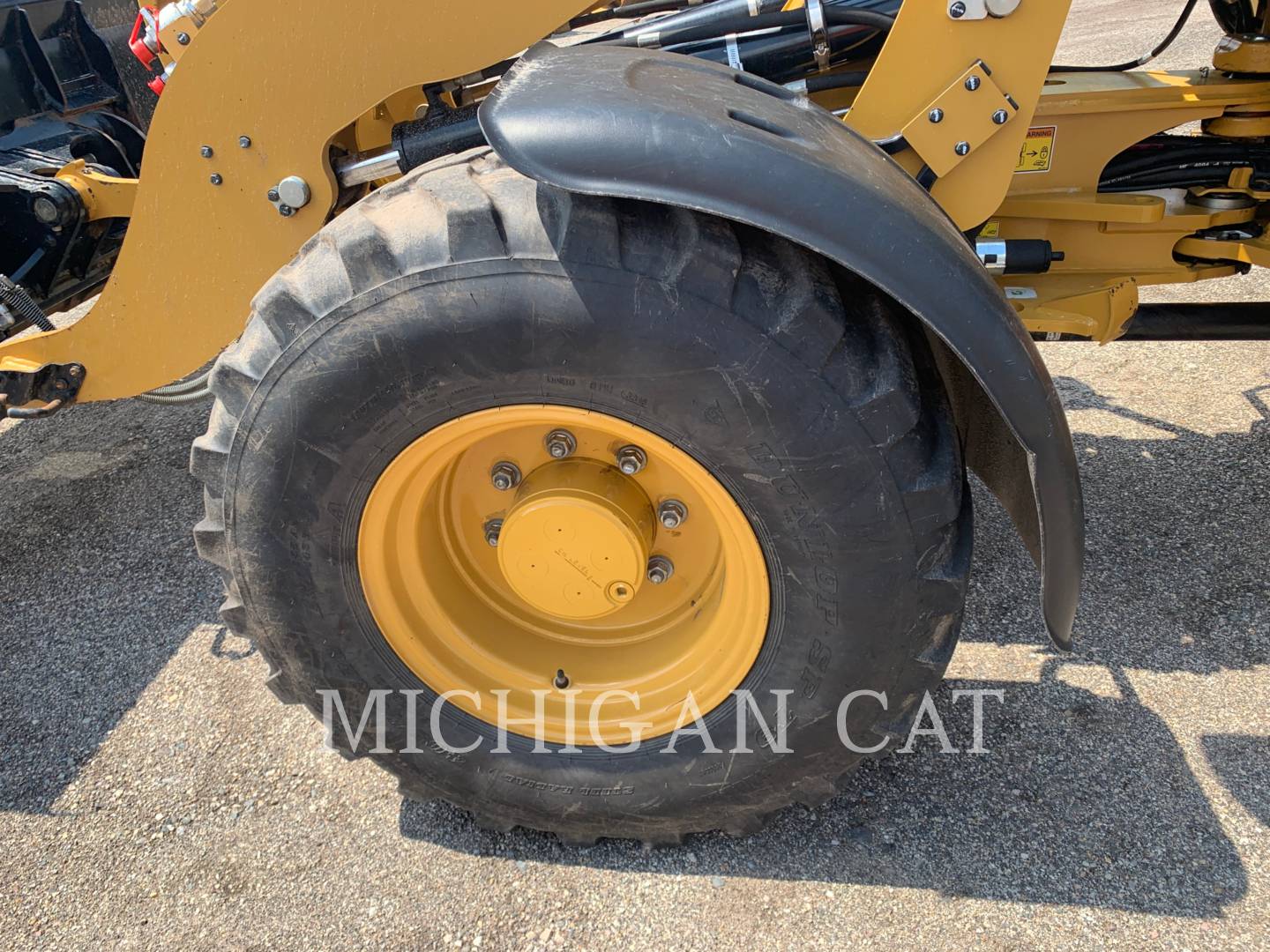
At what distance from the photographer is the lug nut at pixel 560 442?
189 centimetres

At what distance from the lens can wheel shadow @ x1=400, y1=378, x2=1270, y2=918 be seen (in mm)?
1957

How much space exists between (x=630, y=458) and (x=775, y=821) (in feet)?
2.99

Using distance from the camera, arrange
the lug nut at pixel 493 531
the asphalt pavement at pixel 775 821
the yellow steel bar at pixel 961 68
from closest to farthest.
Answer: the yellow steel bar at pixel 961 68
the asphalt pavement at pixel 775 821
the lug nut at pixel 493 531

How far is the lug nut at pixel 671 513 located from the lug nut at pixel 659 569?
92 millimetres

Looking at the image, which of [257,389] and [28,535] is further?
[28,535]

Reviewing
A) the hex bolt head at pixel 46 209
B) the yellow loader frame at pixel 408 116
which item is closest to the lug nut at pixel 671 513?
the yellow loader frame at pixel 408 116

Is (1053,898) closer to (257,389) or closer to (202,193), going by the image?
(257,389)

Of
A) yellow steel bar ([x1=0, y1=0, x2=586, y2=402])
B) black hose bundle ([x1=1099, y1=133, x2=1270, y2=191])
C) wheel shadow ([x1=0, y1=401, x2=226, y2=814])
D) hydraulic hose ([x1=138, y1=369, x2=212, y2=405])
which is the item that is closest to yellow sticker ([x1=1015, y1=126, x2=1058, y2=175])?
black hose bundle ([x1=1099, y1=133, x2=1270, y2=191])

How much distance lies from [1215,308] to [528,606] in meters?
2.12

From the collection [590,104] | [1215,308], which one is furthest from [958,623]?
[1215,308]

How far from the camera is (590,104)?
1.46 meters

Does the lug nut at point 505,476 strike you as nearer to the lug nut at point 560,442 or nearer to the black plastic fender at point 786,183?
the lug nut at point 560,442

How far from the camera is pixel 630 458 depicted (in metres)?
1.86

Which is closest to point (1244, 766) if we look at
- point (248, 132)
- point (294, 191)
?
point (294, 191)
